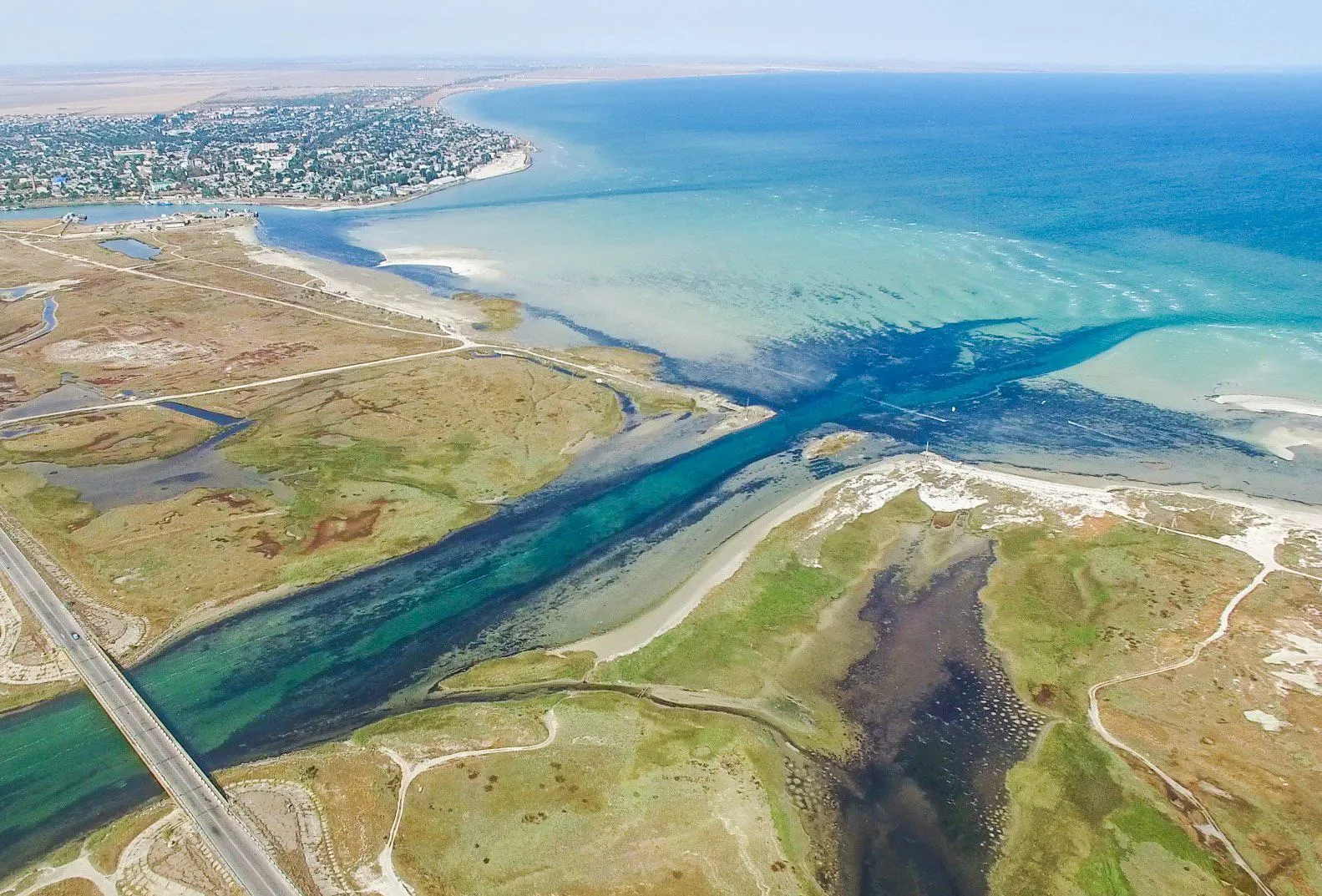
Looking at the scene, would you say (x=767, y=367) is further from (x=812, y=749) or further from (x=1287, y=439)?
Result: (x=812, y=749)

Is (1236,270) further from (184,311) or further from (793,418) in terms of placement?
(184,311)

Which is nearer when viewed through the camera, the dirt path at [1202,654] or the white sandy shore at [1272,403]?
the dirt path at [1202,654]

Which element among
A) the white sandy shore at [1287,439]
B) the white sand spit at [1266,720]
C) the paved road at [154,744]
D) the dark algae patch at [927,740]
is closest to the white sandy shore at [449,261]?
the paved road at [154,744]

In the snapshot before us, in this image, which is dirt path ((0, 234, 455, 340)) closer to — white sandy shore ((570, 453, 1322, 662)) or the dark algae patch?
white sandy shore ((570, 453, 1322, 662))

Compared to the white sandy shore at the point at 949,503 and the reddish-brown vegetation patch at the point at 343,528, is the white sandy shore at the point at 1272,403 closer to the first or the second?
the white sandy shore at the point at 949,503

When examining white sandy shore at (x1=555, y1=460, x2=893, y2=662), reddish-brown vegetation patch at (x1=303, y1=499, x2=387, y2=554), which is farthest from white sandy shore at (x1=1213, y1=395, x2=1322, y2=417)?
reddish-brown vegetation patch at (x1=303, y1=499, x2=387, y2=554)
